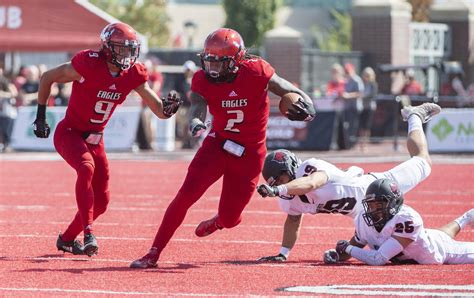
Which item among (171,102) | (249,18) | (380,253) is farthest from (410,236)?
(249,18)

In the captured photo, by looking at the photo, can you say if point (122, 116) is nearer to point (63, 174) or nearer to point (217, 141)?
point (63, 174)

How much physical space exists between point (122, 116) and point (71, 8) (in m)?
3.12

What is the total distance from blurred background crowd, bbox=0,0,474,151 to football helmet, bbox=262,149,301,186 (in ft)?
47.4

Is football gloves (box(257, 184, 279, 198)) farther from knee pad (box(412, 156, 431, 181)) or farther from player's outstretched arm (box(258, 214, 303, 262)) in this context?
→ knee pad (box(412, 156, 431, 181))

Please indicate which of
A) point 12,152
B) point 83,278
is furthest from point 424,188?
point 12,152

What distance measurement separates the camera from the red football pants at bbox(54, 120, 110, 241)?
9742 millimetres

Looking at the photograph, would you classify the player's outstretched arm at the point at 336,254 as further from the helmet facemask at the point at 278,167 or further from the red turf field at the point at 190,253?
the helmet facemask at the point at 278,167

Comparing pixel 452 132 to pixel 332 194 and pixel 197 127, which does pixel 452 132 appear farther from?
pixel 197 127

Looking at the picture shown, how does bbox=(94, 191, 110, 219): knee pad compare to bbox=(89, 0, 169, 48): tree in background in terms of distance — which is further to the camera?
bbox=(89, 0, 169, 48): tree in background

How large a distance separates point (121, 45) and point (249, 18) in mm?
35581

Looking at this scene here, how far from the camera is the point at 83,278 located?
28.3ft

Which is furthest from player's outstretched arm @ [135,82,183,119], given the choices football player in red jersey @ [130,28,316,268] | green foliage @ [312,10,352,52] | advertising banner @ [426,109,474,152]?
green foliage @ [312,10,352,52]

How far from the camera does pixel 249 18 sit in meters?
45.2

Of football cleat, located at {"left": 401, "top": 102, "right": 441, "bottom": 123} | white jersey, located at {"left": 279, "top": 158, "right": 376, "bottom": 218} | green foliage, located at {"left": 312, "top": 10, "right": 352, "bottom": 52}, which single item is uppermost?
football cleat, located at {"left": 401, "top": 102, "right": 441, "bottom": 123}
